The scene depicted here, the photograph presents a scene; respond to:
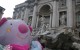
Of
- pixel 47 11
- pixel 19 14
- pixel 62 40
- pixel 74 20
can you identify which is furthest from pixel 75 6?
pixel 19 14

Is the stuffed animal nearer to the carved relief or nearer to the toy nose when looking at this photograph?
the toy nose

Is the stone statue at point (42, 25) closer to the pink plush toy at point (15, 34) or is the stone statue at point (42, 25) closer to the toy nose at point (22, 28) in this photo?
the pink plush toy at point (15, 34)

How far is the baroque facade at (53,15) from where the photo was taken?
13.5m

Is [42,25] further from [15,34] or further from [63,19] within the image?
[15,34]

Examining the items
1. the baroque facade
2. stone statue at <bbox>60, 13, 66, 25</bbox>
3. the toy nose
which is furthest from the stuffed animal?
stone statue at <bbox>60, 13, 66, 25</bbox>

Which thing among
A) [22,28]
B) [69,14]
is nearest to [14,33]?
[22,28]

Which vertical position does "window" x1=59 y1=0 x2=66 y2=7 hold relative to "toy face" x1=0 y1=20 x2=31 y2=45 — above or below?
above

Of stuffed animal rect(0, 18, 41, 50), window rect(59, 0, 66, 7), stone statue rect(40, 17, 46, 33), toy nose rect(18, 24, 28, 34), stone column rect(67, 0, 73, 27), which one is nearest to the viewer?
stuffed animal rect(0, 18, 41, 50)

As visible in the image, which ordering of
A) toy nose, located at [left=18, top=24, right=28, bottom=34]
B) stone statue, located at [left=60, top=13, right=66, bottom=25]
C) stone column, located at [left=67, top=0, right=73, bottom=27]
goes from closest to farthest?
toy nose, located at [left=18, top=24, right=28, bottom=34] < stone column, located at [left=67, top=0, right=73, bottom=27] < stone statue, located at [left=60, top=13, right=66, bottom=25]

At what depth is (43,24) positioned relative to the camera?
15.0 meters

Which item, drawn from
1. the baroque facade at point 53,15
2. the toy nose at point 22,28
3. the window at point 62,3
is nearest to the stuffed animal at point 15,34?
the toy nose at point 22,28

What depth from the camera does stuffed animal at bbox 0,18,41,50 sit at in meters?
4.67

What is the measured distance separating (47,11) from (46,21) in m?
1.27

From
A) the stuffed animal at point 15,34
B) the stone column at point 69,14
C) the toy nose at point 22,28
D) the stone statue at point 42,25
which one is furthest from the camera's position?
the stone statue at point 42,25
